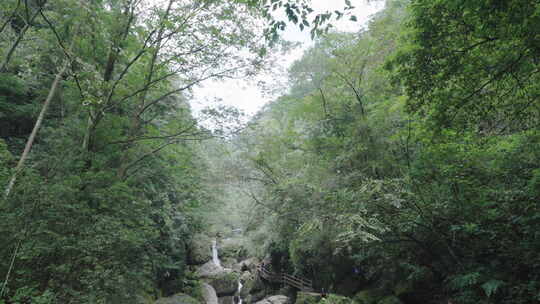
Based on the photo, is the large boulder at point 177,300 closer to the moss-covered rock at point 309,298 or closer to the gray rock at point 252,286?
the moss-covered rock at point 309,298

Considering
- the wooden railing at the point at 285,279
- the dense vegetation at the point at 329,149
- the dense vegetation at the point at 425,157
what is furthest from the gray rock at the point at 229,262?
the dense vegetation at the point at 425,157

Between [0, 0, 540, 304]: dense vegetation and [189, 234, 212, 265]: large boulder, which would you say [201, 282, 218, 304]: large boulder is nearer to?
[189, 234, 212, 265]: large boulder

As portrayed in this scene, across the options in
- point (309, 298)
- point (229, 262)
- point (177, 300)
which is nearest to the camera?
point (309, 298)

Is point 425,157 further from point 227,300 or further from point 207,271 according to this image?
point 207,271

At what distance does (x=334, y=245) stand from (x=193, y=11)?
7211 millimetres

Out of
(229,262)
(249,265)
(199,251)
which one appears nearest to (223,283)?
(199,251)

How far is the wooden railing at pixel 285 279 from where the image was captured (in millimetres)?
11203

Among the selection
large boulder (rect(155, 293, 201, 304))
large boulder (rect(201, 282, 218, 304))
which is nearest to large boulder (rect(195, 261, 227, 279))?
large boulder (rect(201, 282, 218, 304))

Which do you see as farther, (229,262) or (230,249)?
(230,249)

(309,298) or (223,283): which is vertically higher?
(309,298)

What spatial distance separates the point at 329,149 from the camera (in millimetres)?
7938

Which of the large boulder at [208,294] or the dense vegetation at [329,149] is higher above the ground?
the dense vegetation at [329,149]

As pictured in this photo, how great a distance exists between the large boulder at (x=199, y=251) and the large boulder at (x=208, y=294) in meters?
2.63

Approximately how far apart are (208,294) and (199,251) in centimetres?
369
